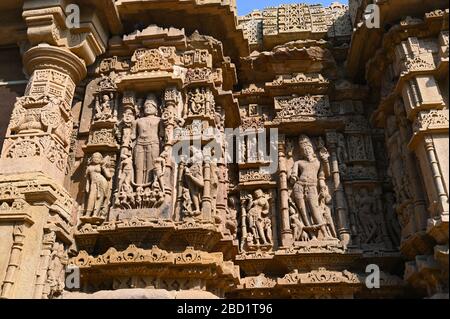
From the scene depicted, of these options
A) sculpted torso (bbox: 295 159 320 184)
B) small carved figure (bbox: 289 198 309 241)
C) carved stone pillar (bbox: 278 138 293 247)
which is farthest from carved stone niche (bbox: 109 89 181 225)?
sculpted torso (bbox: 295 159 320 184)

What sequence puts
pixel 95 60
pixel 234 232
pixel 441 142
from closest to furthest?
pixel 441 142
pixel 234 232
pixel 95 60

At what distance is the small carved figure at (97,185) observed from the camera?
5852 millimetres

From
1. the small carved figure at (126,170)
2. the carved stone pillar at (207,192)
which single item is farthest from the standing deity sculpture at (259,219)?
the small carved figure at (126,170)

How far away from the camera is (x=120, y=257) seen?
525 centimetres

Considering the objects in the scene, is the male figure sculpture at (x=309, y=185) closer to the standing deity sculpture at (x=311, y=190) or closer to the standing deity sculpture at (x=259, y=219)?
the standing deity sculpture at (x=311, y=190)

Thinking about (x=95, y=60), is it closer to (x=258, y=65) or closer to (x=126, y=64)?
(x=126, y=64)

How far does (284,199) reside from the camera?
22.0 ft

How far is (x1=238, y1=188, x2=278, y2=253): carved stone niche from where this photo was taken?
6.50m

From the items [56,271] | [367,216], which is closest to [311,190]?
[367,216]

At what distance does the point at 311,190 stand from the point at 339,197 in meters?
0.44

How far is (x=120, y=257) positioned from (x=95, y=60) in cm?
345

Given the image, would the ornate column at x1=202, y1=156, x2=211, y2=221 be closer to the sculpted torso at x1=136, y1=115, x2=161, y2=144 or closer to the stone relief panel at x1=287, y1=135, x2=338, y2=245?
the sculpted torso at x1=136, y1=115, x2=161, y2=144

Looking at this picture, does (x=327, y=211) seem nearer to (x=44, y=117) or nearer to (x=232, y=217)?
(x=232, y=217)
